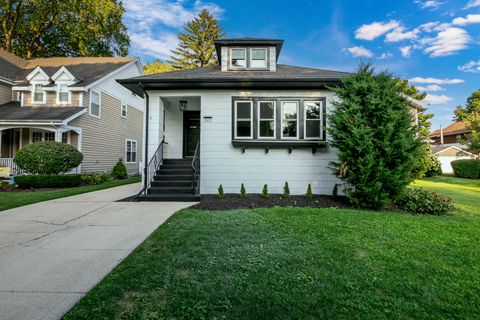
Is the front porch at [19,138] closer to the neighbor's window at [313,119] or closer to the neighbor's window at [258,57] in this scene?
the neighbor's window at [258,57]

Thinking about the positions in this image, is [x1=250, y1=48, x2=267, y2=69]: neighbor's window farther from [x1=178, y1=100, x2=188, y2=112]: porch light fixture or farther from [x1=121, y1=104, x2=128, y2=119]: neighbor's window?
[x1=121, y1=104, x2=128, y2=119]: neighbor's window

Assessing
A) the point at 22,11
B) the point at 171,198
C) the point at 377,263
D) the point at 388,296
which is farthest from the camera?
the point at 22,11

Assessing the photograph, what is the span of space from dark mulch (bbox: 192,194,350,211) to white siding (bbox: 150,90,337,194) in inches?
20.9

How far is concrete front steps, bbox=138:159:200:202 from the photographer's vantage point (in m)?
7.02

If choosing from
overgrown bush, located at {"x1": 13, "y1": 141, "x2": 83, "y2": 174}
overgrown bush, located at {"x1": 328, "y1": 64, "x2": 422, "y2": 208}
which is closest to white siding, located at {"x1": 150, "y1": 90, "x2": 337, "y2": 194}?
overgrown bush, located at {"x1": 328, "y1": 64, "x2": 422, "y2": 208}

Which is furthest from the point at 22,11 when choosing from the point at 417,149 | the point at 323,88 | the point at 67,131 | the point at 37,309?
the point at 417,149

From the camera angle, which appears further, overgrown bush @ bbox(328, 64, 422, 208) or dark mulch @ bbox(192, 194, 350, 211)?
dark mulch @ bbox(192, 194, 350, 211)

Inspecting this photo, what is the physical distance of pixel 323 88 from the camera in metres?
7.89

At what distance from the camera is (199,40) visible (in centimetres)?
2884

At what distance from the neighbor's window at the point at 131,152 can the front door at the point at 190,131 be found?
33.8ft

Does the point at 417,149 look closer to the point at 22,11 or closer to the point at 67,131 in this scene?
the point at 67,131

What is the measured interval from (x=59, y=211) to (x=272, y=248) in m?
5.64

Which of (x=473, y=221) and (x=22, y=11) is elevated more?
(x=22, y=11)

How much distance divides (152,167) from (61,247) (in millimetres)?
4422
